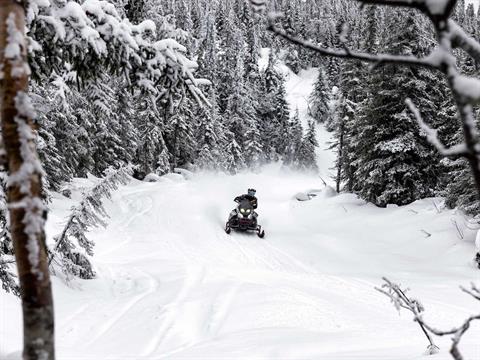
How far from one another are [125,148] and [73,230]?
29119 mm

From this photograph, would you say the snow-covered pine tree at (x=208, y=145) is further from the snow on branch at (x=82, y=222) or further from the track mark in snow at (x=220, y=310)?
the track mark in snow at (x=220, y=310)

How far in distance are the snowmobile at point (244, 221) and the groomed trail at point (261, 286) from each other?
384 millimetres

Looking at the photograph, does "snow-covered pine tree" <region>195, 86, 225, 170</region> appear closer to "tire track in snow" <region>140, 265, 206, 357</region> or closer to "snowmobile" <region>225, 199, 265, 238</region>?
"snowmobile" <region>225, 199, 265, 238</region>

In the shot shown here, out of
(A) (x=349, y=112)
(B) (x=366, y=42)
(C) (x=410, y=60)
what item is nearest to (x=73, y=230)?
(C) (x=410, y=60)

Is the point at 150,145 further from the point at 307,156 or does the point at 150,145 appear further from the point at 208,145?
the point at 307,156

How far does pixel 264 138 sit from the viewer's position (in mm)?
67500

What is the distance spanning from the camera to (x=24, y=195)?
230 cm

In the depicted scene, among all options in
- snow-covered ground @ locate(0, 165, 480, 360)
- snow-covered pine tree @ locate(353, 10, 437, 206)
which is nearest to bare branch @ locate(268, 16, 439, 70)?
snow-covered ground @ locate(0, 165, 480, 360)

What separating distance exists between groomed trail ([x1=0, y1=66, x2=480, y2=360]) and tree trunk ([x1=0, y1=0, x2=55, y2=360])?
7.07 feet

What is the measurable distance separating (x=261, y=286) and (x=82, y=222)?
384 centimetres

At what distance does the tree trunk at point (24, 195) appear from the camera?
2301 mm

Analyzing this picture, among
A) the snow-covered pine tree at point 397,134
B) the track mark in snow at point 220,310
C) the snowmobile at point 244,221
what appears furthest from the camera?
the snow-covered pine tree at point 397,134

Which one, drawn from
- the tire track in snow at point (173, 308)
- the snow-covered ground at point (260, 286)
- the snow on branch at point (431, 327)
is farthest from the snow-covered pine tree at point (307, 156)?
the snow on branch at point (431, 327)

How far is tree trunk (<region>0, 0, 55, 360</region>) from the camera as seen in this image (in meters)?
2.30
